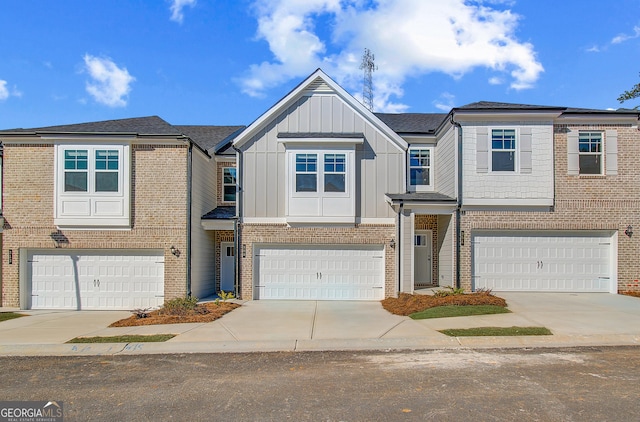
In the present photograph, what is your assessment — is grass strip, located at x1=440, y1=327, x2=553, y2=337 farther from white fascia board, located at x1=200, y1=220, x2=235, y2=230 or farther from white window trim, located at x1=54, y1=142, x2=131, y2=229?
white window trim, located at x1=54, y1=142, x2=131, y2=229

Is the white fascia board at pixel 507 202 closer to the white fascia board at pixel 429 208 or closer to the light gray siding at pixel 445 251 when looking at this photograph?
the white fascia board at pixel 429 208

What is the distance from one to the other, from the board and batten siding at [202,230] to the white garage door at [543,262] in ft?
31.6

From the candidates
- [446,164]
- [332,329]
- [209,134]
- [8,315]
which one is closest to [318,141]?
[446,164]

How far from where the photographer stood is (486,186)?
15.3 metres

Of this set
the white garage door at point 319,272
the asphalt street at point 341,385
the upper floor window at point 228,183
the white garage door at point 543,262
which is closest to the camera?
the asphalt street at point 341,385

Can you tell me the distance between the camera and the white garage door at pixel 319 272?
15.9m

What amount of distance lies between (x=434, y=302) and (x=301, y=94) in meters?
8.48

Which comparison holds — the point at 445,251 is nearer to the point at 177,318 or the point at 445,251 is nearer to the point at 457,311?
the point at 457,311

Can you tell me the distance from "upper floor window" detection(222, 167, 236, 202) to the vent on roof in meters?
4.95

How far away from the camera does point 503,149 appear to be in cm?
1536

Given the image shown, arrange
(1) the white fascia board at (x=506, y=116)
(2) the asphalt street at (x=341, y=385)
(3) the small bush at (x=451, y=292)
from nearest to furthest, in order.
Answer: (2) the asphalt street at (x=341, y=385)
(3) the small bush at (x=451, y=292)
(1) the white fascia board at (x=506, y=116)

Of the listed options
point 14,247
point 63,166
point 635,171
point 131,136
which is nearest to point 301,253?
point 131,136

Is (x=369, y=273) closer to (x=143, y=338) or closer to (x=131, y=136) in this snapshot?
(x=143, y=338)

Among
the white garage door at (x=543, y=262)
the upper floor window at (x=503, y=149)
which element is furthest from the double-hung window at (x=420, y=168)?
the white garage door at (x=543, y=262)
